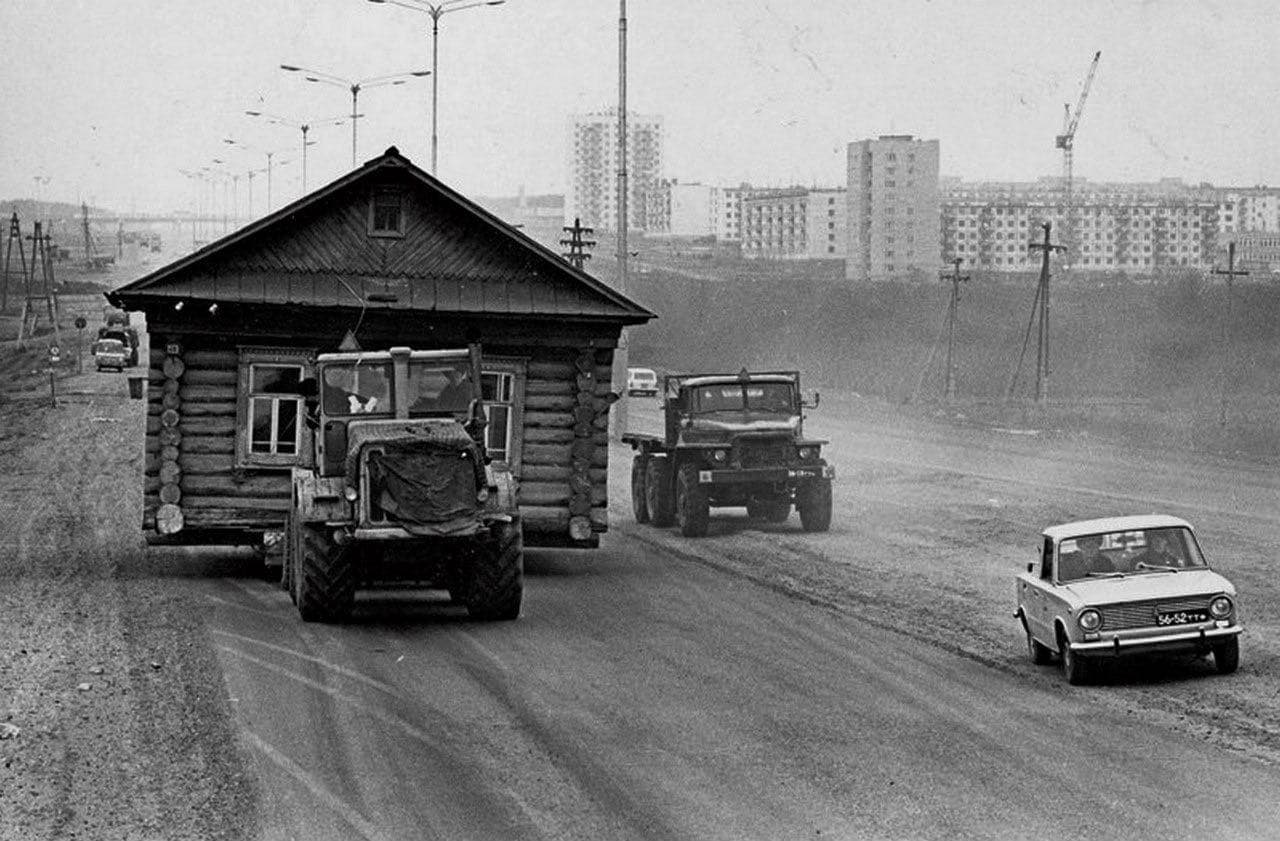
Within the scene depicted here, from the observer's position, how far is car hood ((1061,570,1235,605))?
17.7 metres

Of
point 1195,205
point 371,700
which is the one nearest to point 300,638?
point 371,700

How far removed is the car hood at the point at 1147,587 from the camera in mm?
17734

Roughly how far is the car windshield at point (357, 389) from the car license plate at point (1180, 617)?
978cm

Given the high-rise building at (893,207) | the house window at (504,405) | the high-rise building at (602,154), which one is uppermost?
the high-rise building at (602,154)

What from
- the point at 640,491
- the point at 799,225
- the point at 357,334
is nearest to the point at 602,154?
the point at 799,225

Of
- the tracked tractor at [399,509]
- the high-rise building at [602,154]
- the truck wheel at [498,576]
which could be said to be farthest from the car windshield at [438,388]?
the high-rise building at [602,154]

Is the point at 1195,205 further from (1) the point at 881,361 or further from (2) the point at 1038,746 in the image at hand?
(2) the point at 1038,746

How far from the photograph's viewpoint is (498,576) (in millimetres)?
22062

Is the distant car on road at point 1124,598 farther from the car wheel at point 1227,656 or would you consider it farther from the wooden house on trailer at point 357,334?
the wooden house on trailer at point 357,334

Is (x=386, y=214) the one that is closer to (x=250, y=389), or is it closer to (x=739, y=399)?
(x=250, y=389)

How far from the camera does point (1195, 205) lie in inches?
6619

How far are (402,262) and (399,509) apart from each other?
8.32m

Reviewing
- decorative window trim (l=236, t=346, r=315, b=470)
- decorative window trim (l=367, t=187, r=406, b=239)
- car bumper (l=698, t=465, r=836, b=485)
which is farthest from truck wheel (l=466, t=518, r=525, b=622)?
car bumper (l=698, t=465, r=836, b=485)

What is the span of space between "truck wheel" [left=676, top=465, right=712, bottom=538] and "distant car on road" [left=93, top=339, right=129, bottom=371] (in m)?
57.2
